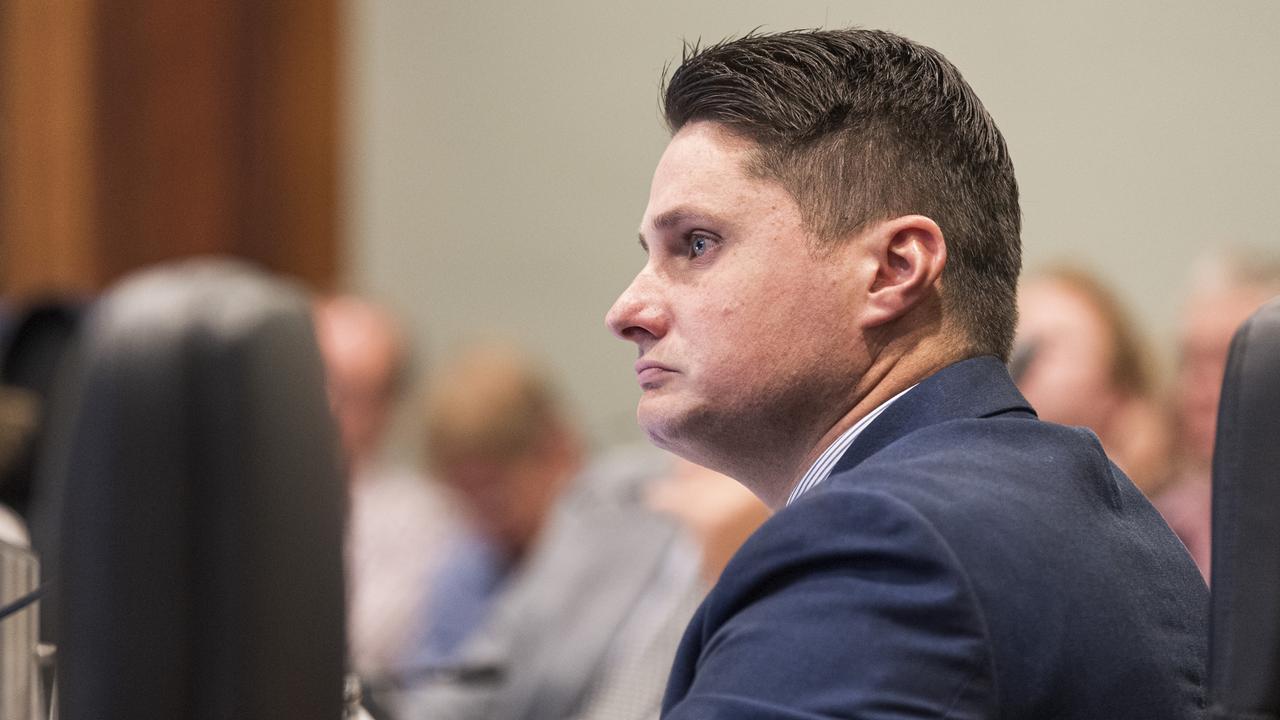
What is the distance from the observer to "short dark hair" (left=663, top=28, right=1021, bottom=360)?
1.09 meters

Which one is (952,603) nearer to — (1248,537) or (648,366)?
(1248,537)

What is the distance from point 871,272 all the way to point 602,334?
8.83 feet

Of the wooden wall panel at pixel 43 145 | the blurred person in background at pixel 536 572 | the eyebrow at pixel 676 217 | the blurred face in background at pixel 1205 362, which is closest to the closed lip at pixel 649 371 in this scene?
the eyebrow at pixel 676 217

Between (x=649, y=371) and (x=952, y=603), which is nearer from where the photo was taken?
(x=952, y=603)

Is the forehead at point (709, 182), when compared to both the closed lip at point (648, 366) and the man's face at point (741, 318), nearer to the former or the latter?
the man's face at point (741, 318)

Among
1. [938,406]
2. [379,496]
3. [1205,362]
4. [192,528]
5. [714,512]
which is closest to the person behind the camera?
Result: [192,528]

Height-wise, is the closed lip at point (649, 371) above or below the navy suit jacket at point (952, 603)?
above

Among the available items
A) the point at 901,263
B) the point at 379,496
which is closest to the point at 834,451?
the point at 901,263

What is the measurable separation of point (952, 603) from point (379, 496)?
9.58 ft

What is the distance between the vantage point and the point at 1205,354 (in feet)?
7.86

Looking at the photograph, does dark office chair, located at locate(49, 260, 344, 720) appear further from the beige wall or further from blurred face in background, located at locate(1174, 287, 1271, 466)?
blurred face in background, located at locate(1174, 287, 1271, 466)

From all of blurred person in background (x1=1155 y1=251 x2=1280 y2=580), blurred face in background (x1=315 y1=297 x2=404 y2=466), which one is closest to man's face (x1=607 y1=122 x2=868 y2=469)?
blurred person in background (x1=1155 y1=251 x2=1280 y2=580)

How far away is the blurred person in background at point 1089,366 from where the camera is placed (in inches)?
93.7

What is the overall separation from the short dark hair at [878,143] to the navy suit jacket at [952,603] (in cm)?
16
